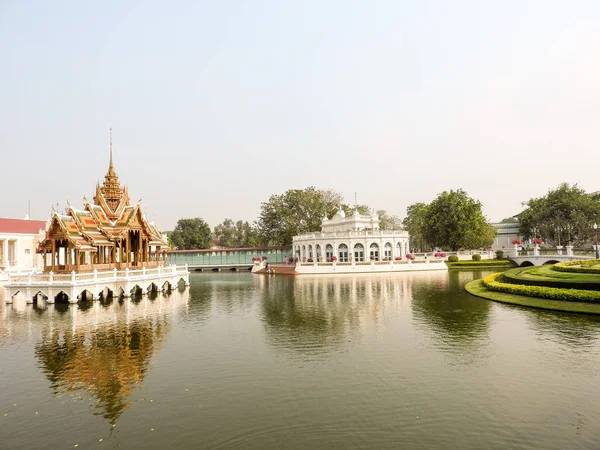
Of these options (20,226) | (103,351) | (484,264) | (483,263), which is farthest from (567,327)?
(20,226)

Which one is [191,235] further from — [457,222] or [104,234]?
[104,234]

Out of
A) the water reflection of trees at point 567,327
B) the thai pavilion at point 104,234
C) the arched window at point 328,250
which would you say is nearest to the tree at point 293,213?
the arched window at point 328,250

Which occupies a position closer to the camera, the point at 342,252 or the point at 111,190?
the point at 111,190

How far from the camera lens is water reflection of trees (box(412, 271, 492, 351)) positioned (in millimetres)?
19312

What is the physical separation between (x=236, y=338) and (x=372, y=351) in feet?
22.9

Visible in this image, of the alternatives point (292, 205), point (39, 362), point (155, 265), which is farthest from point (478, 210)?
point (39, 362)

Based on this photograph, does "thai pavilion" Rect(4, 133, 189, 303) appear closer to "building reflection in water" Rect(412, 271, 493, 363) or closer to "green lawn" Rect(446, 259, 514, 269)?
"building reflection in water" Rect(412, 271, 493, 363)

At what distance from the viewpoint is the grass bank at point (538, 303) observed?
81.7 ft

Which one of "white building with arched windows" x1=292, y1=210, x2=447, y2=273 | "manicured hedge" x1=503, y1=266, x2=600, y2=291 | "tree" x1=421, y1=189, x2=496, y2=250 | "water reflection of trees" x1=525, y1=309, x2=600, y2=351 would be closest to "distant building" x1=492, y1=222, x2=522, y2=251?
"tree" x1=421, y1=189, x2=496, y2=250

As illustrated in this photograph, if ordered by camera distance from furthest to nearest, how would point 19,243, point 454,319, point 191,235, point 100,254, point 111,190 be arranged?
point 191,235
point 19,243
point 111,190
point 100,254
point 454,319

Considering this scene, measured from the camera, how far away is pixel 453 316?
24922 mm

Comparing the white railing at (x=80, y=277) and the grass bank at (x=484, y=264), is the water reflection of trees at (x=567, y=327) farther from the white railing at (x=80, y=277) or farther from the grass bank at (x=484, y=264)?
the grass bank at (x=484, y=264)

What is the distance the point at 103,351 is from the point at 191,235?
322ft

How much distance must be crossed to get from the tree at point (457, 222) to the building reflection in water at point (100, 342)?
57191mm
